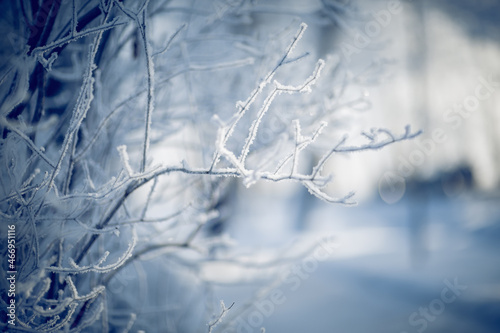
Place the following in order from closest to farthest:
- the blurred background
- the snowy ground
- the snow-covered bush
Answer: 1. the snow-covered bush
2. the blurred background
3. the snowy ground

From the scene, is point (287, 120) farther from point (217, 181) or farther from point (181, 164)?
point (181, 164)

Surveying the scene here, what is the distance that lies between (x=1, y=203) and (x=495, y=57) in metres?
14.2

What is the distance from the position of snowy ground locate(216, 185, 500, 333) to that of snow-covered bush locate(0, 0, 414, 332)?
0.96m

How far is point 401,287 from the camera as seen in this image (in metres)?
6.07

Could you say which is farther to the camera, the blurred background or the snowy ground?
the snowy ground

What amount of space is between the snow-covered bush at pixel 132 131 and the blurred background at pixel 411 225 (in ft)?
1.11

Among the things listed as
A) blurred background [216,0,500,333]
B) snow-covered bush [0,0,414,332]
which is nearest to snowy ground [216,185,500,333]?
blurred background [216,0,500,333]

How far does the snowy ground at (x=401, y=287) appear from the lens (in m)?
4.55

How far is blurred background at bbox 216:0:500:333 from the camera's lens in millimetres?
3125

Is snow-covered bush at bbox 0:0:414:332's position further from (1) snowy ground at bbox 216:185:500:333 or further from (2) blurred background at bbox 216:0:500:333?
(1) snowy ground at bbox 216:185:500:333

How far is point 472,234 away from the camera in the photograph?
30.9ft

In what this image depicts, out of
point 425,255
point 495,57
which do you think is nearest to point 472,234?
point 425,255

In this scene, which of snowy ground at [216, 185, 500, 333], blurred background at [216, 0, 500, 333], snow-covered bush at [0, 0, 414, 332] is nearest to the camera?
snow-covered bush at [0, 0, 414, 332]

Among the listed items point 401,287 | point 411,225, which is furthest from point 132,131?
point 411,225
